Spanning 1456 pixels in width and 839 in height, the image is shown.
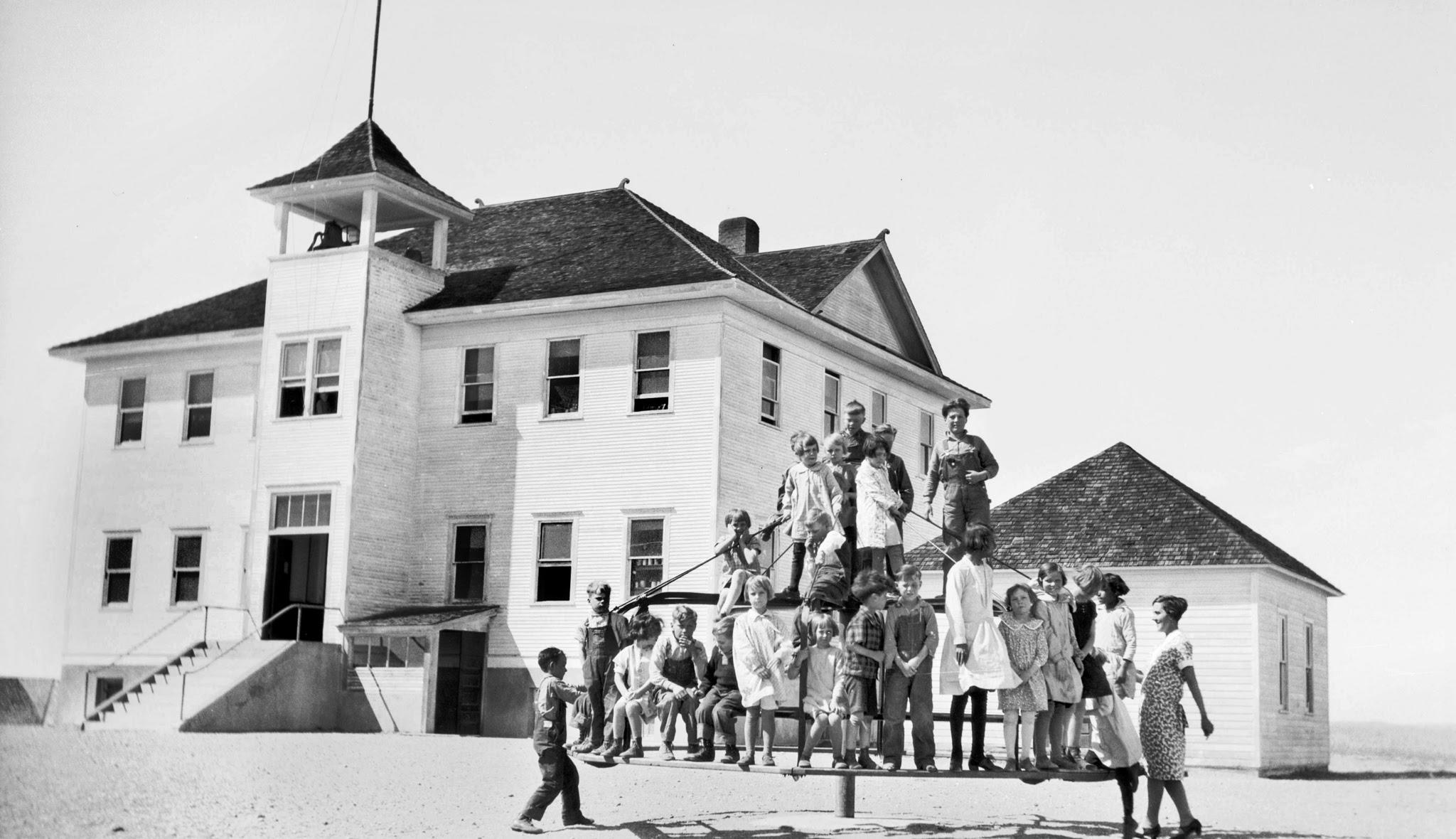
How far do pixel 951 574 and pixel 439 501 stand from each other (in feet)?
63.5

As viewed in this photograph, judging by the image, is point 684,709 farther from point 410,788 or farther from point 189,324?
point 189,324

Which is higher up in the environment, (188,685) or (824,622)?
(824,622)

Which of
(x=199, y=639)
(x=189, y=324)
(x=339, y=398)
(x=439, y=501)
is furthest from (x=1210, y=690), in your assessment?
(x=189, y=324)

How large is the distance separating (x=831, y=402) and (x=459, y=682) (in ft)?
30.7

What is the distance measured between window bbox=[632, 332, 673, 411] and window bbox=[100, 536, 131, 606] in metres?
12.0

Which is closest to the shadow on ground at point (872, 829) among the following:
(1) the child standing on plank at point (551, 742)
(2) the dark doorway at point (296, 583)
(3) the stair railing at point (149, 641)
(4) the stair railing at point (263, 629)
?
(1) the child standing on plank at point (551, 742)

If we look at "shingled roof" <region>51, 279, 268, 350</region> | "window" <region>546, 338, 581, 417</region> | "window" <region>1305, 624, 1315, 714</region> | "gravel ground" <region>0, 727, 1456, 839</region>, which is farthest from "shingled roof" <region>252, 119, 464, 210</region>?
"window" <region>1305, 624, 1315, 714</region>

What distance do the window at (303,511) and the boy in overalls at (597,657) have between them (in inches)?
639

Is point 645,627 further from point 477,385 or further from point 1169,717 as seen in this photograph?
point 477,385

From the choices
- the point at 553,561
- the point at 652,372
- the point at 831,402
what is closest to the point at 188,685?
the point at 553,561

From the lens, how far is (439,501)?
1300 inches

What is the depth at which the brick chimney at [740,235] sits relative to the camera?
39.5m

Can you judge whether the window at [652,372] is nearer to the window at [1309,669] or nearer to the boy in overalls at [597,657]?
the window at [1309,669]

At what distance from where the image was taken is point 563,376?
32.3 metres
